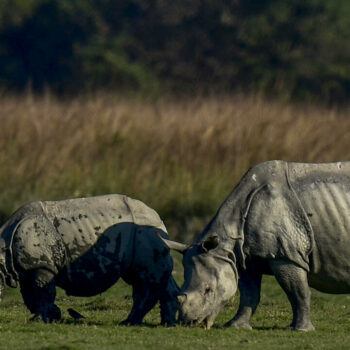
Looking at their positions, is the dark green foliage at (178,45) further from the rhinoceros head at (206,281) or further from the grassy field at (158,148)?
the rhinoceros head at (206,281)

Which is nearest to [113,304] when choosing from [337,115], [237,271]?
[237,271]

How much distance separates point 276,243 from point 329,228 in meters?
0.51

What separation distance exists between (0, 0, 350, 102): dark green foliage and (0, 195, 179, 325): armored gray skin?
25.0 meters

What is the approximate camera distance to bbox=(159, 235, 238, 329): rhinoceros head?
32.8 ft

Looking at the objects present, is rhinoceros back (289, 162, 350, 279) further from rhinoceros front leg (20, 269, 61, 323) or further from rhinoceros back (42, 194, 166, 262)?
rhinoceros front leg (20, 269, 61, 323)

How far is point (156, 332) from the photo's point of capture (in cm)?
1009

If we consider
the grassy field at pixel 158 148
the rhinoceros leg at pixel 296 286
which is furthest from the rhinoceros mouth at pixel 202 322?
the grassy field at pixel 158 148

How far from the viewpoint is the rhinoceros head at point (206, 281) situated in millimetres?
9984

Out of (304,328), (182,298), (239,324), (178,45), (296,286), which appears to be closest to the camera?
(182,298)

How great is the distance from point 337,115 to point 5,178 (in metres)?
6.81

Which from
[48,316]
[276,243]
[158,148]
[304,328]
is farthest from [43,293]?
[158,148]

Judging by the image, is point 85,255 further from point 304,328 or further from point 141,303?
point 304,328

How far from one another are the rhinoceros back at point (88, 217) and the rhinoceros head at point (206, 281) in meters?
0.96

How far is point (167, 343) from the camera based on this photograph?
9.33 metres
